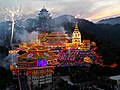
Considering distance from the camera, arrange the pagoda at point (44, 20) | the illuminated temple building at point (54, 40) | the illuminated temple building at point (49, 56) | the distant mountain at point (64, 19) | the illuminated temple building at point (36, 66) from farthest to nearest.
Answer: the distant mountain at point (64, 19) → the pagoda at point (44, 20) → the illuminated temple building at point (54, 40) → the illuminated temple building at point (49, 56) → the illuminated temple building at point (36, 66)

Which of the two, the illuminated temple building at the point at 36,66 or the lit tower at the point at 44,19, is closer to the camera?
the illuminated temple building at the point at 36,66

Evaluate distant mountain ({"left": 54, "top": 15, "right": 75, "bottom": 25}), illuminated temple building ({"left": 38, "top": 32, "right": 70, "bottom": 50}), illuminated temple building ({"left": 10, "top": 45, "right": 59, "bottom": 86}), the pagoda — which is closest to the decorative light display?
illuminated temple building ({"left": 10, "top": 45, "right": 59, "bottom": 86})

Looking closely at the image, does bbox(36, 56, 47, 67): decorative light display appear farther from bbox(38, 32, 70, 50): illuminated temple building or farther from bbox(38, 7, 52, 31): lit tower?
bbox(38, 7, 52, 31): lit tower

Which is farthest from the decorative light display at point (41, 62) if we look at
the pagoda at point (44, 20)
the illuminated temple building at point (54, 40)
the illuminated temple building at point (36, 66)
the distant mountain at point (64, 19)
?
the distant mountain at point (64, 19)

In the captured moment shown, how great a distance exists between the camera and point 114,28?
55.7 m

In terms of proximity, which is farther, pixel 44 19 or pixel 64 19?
pixel 64 19

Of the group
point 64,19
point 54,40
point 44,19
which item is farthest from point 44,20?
point 54,40

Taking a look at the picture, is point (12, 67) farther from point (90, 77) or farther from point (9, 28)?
point (9, 28)

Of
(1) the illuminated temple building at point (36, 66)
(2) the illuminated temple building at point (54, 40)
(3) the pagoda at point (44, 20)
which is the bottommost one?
(1) the illuminated temple building at point (36, 66)

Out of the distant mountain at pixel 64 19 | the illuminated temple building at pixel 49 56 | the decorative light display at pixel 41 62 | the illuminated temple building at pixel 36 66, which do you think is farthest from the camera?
the distant mountain at pixel 64 19

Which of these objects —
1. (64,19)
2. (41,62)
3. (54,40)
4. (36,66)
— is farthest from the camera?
(64,19)

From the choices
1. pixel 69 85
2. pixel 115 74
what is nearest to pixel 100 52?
pixel 115 74

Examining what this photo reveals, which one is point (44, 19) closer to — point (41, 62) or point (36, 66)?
point (41, 62)

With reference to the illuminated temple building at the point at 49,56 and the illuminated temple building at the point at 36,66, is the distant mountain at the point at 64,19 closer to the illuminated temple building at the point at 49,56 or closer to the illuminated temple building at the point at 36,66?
the illuminated temple building at the point at 49,56
